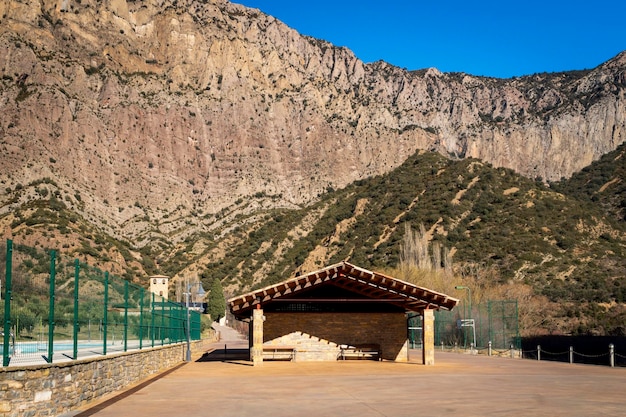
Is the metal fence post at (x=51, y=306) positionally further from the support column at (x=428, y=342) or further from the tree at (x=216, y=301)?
the tree at (x=216, y=301)

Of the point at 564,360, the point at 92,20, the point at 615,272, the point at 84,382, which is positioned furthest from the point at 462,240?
the point at 92,20

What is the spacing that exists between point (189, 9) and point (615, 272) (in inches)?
4412

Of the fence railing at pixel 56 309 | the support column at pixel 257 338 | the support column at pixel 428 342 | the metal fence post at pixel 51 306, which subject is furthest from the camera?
the support column at pixel 428 342

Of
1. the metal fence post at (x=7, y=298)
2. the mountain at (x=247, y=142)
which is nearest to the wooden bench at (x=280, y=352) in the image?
the metal fence post at (x=7, y=298)

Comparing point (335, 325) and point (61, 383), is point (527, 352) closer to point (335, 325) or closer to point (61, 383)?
point (335, 325)

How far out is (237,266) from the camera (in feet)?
376

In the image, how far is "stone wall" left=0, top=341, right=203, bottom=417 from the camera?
1192 cm

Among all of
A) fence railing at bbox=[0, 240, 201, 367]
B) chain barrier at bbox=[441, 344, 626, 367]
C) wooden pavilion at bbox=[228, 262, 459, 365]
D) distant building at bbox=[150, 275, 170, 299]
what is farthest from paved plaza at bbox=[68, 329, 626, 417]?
distant building at bbox=[150, 275, 170, 299]

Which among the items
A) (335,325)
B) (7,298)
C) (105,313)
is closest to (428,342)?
(335,325)

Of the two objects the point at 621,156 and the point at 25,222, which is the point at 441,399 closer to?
the point at 25,222

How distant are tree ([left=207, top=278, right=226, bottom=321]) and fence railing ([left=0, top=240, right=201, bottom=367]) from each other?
87.3 meters

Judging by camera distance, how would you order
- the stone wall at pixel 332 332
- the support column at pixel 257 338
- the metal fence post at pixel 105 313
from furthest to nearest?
the stone wall at pixel 332 332 < the support column at pixel 257 338 < the metal fence post at pixel 105 313

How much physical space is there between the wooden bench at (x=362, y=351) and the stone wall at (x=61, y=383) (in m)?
13.4

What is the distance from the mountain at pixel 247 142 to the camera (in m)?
92.5
